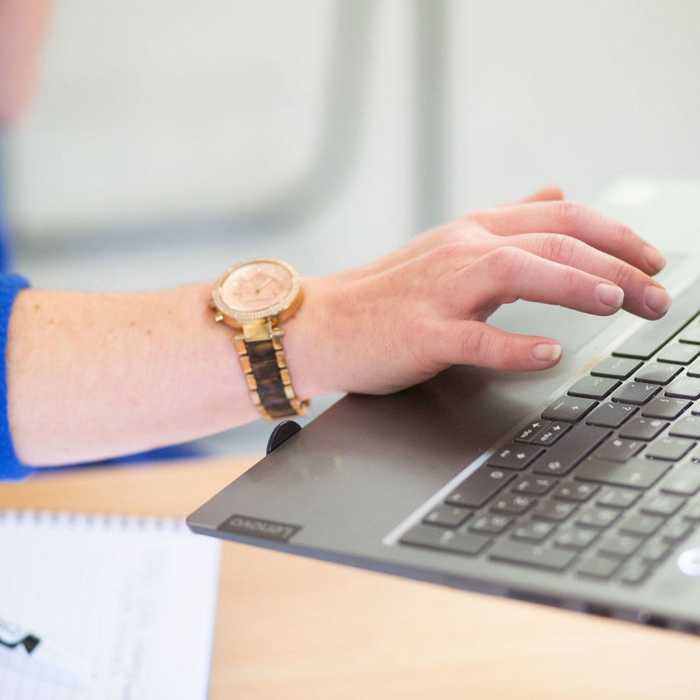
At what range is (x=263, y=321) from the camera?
65 cm

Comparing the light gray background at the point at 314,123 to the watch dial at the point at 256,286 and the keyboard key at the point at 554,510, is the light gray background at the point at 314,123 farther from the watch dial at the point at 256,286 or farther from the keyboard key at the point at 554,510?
the keyboard key at the point at 554,510

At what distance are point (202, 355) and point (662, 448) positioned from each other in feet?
1.00

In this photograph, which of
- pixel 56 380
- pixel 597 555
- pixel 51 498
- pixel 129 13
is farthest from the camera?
pixel 129 13

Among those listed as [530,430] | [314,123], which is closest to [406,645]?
[530,430]

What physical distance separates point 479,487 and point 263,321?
0.22m

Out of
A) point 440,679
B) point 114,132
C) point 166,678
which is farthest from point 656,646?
point 114,132

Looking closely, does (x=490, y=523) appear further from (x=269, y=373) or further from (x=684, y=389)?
(x=269, y=373)

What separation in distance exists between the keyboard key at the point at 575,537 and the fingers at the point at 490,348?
134 mm

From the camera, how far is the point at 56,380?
27.1 inches

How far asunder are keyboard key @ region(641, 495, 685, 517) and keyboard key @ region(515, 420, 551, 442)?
82 millimetres

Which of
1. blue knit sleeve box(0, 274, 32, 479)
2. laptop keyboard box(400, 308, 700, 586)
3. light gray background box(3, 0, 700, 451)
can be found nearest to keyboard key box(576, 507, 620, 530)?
laptop keyboard box(400, 308, 700, 586)

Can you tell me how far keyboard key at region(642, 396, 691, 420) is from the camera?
500 mm

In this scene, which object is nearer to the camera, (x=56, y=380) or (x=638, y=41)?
(x=56, y=380)

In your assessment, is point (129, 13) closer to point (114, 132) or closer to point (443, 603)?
point (114, 132)
